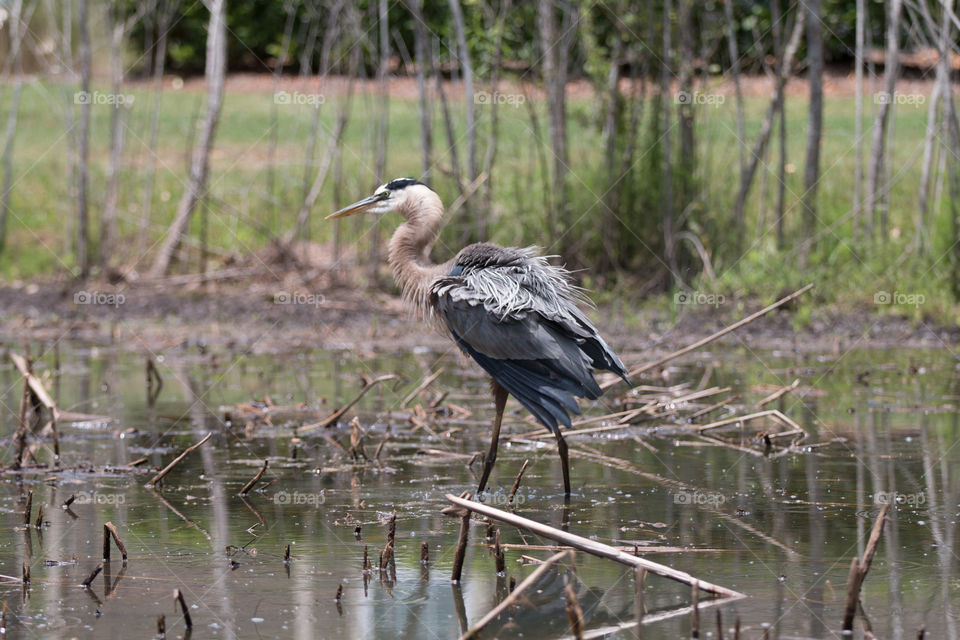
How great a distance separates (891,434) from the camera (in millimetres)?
8234

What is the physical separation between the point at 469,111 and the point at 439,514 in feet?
25.9

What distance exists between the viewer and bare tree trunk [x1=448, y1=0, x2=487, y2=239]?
1324 centimetres

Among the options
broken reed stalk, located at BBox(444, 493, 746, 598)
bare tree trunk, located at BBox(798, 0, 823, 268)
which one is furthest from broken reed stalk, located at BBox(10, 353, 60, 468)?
bare tree trunk, located at BBox(798, 0, 823, 268)

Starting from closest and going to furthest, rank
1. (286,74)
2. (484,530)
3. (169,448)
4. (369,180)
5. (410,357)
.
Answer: (484,530), (169,448), (410,357), (369,180), (286,74)

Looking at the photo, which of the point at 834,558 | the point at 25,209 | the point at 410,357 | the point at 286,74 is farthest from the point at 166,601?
the point at 286,74

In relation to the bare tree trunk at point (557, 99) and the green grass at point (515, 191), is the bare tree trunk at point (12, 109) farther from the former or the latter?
the bare tree trunk at point (557, 99)

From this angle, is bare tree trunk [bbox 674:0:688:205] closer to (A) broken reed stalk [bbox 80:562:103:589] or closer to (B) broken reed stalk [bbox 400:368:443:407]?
(B) broken reed stalk [bbox 400:368:443:407]

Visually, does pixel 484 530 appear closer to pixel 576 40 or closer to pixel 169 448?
pixel 169 448

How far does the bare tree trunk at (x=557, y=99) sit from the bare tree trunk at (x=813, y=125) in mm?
2542

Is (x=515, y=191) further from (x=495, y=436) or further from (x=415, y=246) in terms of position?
(x=495, y=436)

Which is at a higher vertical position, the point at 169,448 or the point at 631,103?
the point at 631,103

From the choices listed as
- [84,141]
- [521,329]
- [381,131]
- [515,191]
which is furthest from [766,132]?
[84,141]

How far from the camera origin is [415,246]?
306 inches

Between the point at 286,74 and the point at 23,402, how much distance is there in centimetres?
2274
